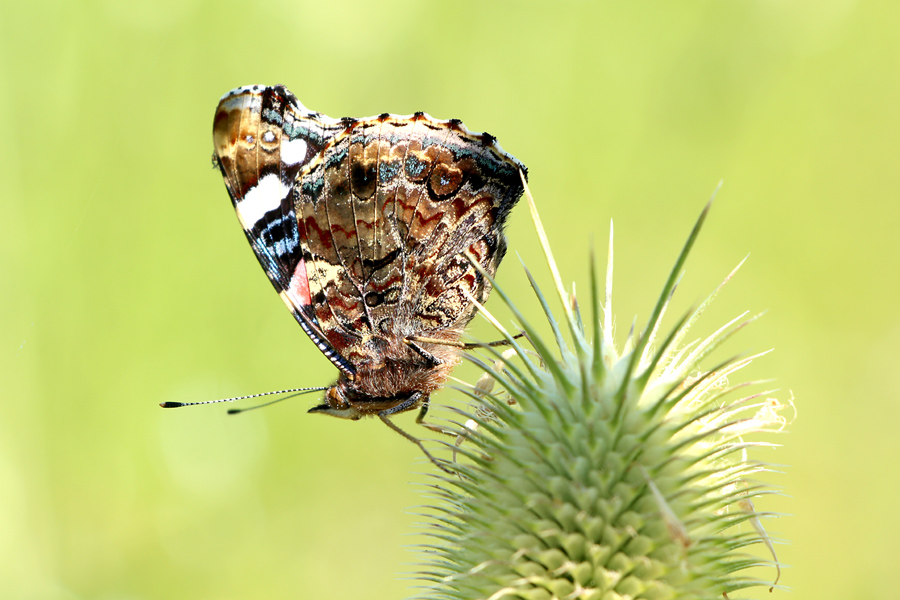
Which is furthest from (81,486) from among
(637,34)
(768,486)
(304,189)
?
(637,34)

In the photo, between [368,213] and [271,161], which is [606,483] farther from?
[271,161]

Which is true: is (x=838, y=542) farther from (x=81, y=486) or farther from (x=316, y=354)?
(x=81, y=486)

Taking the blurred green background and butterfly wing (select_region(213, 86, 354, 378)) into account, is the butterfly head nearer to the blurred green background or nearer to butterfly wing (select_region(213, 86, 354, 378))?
butterfly wing (select_region(213, 86, 354, 378))

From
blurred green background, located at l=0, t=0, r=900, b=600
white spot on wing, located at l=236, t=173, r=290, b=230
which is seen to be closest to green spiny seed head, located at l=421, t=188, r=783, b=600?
white spot on wing, located at l=236, t=173, r=290, b=230

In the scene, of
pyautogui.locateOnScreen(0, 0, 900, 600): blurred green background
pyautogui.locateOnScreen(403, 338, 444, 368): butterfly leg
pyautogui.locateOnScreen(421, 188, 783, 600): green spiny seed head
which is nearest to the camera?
pyautogui.locateOnScreen(421, 188, 783, 600): green spiny seed head

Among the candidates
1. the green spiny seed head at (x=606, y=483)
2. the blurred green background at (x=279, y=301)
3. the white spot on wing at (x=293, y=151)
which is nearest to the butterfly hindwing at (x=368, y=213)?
the white spot on wing at (x=293, y=151)
